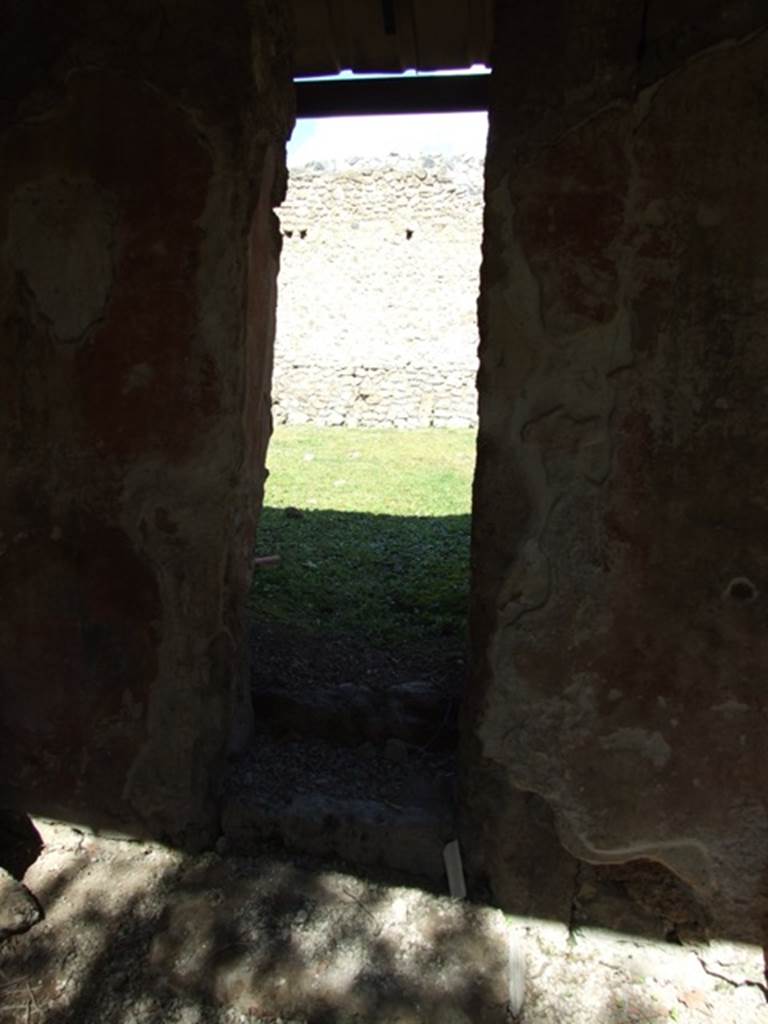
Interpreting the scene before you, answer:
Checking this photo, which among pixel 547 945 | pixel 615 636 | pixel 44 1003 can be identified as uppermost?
pixel 615 636

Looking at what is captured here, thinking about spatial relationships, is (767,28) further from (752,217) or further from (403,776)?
(403,776)

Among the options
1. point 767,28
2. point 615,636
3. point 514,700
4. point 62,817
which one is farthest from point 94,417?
point 767,28

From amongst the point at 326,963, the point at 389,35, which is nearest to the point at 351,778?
the point at 326,963

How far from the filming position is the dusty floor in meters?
1.44

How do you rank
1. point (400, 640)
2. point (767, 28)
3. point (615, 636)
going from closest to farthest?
point (767, 28), point (615, 636), point (400, 640)

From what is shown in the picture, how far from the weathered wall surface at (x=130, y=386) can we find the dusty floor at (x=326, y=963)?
207 mm

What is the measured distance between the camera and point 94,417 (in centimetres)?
165

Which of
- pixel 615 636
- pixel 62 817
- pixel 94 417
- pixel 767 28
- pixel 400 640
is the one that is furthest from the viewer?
pixel 400 640

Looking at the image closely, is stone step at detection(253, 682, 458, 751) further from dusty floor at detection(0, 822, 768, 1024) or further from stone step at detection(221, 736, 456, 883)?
dusty floor at detection(0, 822, 768, 1024)

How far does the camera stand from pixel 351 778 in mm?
1836

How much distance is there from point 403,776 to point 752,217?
1361mm

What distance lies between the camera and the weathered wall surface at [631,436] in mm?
1347

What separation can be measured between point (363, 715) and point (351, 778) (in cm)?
18

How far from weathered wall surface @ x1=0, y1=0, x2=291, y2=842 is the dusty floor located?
207 millimetres
